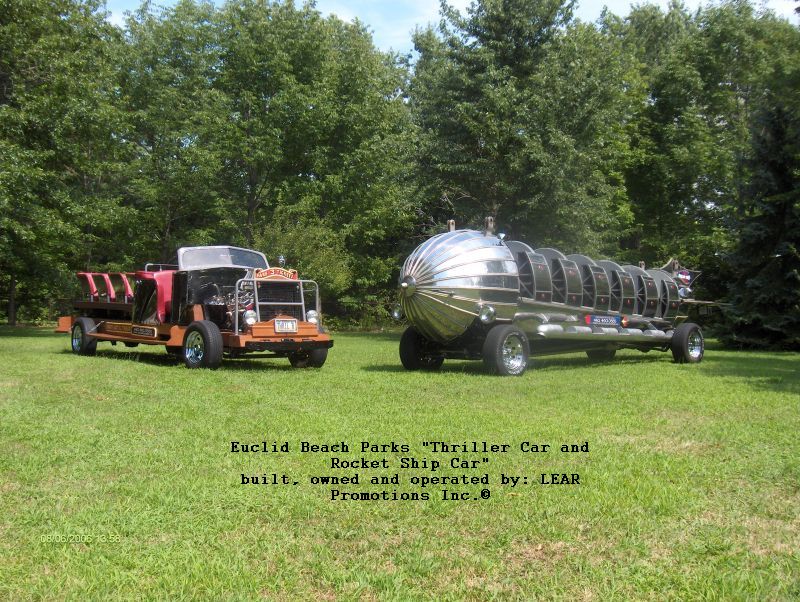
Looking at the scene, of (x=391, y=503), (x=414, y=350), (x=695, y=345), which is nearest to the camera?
(x=391, y=503)

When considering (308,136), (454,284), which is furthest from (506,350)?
(308,136)

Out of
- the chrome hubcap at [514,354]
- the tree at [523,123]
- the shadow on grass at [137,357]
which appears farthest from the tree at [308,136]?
the chrome hubcap at [514,354]

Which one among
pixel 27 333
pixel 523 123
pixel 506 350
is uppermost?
pixel 523 123

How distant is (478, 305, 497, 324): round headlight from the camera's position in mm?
13023

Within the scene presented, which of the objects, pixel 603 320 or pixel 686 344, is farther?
pixel 686 344

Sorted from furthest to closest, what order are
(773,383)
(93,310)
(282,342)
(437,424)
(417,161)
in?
(417,161), (93,310), (282,342), (773,383), (437,424)

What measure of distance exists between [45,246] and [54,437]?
69.6ft

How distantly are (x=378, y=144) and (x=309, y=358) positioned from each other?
21.5 metres

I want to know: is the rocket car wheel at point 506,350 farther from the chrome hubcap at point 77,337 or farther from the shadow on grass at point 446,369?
the chrome hubcap at point 77,337

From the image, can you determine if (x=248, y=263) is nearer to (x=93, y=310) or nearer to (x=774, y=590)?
(x=93, y=310)

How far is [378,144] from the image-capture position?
1348 inches

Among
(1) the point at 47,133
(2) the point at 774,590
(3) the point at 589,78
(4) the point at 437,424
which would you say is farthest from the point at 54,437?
(3) the point at 589,78

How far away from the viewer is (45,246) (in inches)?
1017

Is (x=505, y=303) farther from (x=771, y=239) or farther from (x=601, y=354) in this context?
(x=771, y=239)
